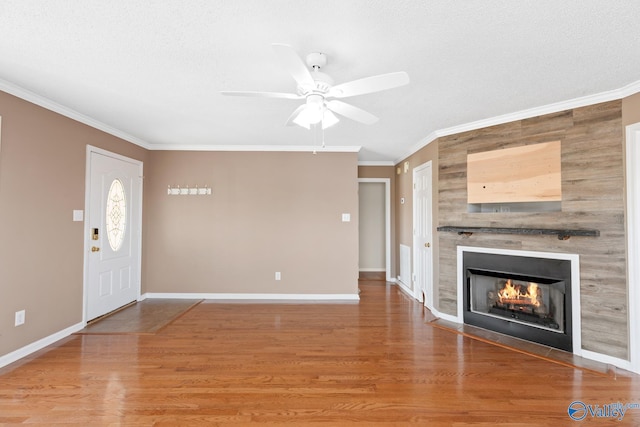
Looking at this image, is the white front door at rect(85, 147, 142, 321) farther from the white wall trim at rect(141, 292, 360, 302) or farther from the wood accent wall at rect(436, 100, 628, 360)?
the wood accent wall at rect(436, 100, 628, 360)

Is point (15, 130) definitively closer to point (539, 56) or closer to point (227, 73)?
point (227, 73)

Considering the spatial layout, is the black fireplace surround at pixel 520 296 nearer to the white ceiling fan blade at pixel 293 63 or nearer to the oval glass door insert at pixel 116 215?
the white ceiling fan blade at pixel 293 63

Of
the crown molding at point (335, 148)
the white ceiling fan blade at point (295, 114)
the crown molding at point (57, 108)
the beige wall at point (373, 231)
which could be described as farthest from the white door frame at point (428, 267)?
the crown molding at point (57, 108)

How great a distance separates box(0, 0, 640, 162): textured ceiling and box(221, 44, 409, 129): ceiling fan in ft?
0.73

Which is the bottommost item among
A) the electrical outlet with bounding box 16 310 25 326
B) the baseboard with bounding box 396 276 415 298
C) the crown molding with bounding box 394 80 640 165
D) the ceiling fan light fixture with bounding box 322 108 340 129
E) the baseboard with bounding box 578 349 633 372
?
the baseboard with bounding box 578 349 633 372

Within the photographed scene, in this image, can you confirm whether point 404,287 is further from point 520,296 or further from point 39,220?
point 39,220

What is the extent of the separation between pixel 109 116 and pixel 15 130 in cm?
86

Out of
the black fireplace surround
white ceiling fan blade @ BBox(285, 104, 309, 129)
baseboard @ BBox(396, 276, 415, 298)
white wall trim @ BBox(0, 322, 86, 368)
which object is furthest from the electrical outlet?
baseboard @ BBox(396, 276, 415, 298)

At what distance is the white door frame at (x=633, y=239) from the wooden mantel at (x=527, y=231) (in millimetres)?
236

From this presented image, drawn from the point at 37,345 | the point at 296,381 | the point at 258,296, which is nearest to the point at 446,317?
the point at 296,381

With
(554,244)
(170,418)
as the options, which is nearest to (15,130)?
(170,418)

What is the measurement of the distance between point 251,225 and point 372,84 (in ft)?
11.0

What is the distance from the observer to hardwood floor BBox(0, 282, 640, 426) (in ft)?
6.48

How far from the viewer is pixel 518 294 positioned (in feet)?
10.6
